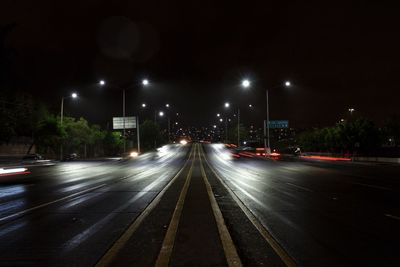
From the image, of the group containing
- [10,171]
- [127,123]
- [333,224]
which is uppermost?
[127,123]

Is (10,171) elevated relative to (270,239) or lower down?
elevated

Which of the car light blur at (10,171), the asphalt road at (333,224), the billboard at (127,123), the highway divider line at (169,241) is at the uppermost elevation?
the billboard at (127,123)

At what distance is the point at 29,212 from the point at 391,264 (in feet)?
31.6

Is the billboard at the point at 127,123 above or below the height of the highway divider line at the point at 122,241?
above

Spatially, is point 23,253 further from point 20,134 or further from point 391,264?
point 20,134

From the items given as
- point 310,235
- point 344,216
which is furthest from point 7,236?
point 344,216

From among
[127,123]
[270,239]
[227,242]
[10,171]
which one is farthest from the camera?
[127,123]

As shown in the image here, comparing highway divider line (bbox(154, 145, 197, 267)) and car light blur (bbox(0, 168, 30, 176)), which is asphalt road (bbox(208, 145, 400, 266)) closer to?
highway divider line (bbox(154, 145, 197, 267))

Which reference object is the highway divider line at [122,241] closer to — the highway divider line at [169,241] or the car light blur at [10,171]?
the highway divider line at [169,241]

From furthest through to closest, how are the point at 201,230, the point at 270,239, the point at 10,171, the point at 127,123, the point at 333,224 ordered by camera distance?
the point at 127,123 < the point at 10,171 < the point at 333,224 < the point at 201,230 < the point at 270,239

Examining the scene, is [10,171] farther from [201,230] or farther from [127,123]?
[127,123]

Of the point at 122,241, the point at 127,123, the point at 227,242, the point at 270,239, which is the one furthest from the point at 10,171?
the point at 127,123

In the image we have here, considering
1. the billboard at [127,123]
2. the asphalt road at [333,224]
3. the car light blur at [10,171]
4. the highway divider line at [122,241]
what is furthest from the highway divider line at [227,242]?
the billboard at [127,123]

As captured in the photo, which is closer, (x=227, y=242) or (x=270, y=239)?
(x=227, y=242)
